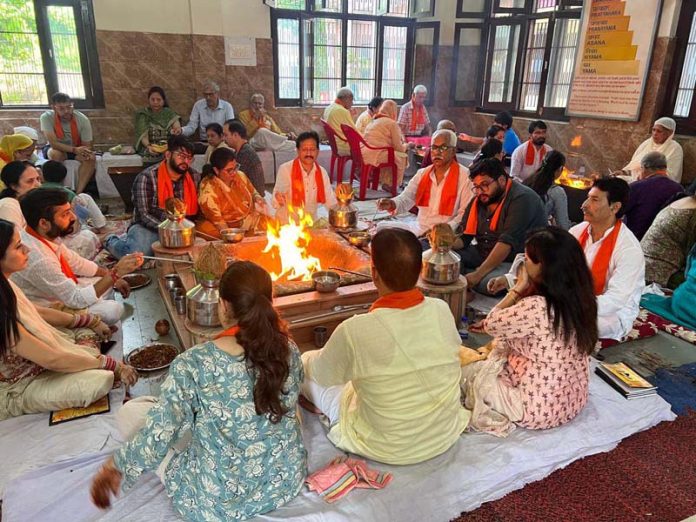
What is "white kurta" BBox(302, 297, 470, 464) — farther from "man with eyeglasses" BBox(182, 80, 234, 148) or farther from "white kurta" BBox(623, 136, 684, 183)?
"man with eyeglasses" BBox(182, 80, 234, 148)

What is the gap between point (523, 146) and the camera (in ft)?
22.9

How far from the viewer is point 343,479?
7.30ft

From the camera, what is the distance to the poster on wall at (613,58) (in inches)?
271

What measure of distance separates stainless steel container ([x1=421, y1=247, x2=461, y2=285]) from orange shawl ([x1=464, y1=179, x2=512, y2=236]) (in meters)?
1.00

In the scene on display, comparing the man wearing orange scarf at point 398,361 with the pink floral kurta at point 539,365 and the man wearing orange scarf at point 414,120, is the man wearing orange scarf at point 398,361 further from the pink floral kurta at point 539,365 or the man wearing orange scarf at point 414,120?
the man wearing orange scarf at point 414,120

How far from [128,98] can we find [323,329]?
693cm

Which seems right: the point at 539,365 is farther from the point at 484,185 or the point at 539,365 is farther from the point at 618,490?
the point at 484,185

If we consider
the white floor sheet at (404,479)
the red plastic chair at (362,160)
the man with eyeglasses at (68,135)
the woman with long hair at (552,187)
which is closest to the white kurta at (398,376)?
the white floor sheet at (404,479)

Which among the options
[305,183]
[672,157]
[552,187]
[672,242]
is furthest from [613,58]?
[305,183]

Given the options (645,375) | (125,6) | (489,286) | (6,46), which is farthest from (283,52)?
(645,375)

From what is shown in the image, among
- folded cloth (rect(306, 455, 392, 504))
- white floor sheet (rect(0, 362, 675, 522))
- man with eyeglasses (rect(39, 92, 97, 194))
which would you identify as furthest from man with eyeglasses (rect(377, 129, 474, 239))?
man with eyeglasses (rect(39, 92, 97, 194))

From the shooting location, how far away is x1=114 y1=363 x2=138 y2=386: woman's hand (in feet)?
9.18

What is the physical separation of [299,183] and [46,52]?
18.3ft

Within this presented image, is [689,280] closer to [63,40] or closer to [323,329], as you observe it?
[323,329]
